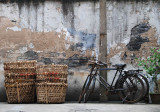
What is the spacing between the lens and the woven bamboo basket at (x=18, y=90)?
20.2 ft

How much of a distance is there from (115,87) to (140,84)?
0.64 meters

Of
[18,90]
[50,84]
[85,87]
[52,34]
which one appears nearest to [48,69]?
[50,84]

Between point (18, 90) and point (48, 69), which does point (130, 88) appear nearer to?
point (48, 69)

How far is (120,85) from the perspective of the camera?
643 centimetres

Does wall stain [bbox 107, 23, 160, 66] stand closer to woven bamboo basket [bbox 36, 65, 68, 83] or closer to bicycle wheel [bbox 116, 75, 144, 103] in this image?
bicycle wheel [bbox 116, 75, 144, 103]

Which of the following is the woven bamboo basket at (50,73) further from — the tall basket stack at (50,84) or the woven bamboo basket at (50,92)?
the woven bamboo basket at (50,92)

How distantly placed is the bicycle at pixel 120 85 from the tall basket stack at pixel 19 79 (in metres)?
1.16

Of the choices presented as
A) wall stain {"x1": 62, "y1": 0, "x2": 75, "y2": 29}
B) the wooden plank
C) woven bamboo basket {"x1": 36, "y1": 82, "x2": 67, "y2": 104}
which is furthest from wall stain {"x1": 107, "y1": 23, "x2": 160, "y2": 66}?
woven bamboo basket {"x1": 36, "y1": 82, "x2": 67, "y2": 104}

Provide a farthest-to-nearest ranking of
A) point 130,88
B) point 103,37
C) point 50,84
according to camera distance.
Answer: point 103,37
point 130,88
point 50,84

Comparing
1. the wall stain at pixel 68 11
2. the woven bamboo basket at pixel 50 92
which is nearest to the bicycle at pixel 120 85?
the woven bamboo basket at pixel 50 92

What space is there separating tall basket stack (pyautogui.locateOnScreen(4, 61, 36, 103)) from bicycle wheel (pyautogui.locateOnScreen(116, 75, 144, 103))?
191 centimetres

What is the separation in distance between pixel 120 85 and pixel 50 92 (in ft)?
5.00

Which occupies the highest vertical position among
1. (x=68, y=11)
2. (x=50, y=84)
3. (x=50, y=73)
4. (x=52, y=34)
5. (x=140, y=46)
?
(x=68, y=11)

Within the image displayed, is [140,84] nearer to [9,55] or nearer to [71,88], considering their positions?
[71,88]
